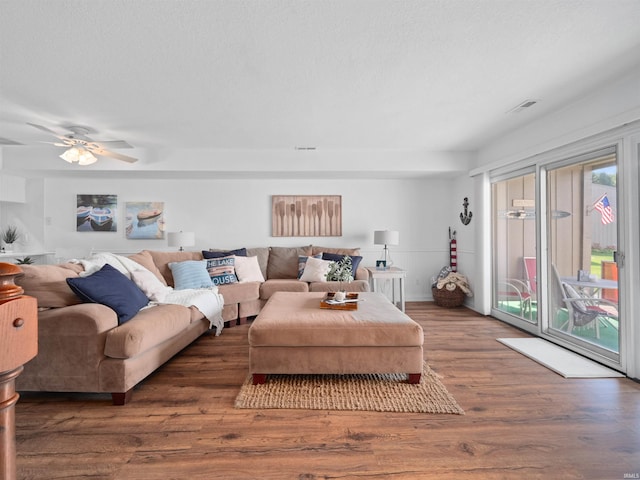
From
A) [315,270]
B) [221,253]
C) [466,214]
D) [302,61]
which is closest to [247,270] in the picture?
[221,253]

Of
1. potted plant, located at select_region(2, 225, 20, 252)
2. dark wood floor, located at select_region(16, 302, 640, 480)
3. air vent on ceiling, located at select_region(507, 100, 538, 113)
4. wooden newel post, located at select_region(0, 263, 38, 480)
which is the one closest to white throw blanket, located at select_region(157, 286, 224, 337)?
dark wood floor, located at select_region(16, 302, 640, 480)

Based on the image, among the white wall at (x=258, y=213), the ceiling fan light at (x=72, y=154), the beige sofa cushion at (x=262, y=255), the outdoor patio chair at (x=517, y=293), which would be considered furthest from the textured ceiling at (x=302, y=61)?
the beige sofa cushion at (x=262, y=255)

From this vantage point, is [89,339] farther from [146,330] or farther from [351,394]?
[351,394]

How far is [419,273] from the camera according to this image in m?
5.77

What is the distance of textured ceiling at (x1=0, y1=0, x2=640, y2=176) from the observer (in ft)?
6.38

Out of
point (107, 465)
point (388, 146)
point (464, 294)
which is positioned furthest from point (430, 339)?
point (107, 465)

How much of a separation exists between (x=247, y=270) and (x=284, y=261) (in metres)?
0.69

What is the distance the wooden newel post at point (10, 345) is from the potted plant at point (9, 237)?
6291 mm

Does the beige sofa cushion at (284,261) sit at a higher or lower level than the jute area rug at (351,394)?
higher

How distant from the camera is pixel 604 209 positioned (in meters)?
2.93

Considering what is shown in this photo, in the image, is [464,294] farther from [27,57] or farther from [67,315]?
[27,57]

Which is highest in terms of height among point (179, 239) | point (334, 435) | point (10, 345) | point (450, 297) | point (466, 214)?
point (466, 214)

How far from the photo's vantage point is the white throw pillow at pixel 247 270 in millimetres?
4691

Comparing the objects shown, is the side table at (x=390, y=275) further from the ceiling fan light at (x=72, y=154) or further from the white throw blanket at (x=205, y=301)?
the ceiling fan light at (x=72, y=154)
